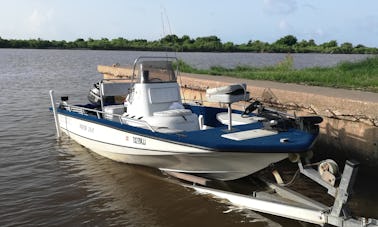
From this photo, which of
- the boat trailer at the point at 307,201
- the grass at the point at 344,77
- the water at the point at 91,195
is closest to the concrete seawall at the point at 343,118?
the water at the point at 91,195

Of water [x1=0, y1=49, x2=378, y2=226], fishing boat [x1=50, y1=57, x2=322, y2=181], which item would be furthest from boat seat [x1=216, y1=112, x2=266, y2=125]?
water [x1=0, y1=49, x2=378, y2=226]

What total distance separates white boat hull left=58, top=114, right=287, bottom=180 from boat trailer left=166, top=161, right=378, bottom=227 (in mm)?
281

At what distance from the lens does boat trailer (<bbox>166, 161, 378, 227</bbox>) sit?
16.0ft

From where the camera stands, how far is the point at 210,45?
69812 millimetres

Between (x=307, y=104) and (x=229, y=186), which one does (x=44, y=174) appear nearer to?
(x=229, y=186)

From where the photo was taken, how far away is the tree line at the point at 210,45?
66125mm

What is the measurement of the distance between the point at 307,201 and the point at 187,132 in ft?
7.00

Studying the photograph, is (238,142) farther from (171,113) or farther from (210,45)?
(210,45)

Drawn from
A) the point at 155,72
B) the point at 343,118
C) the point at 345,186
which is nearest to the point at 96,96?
the point at 155,72

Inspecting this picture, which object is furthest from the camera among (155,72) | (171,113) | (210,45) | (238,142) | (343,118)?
(210,45)

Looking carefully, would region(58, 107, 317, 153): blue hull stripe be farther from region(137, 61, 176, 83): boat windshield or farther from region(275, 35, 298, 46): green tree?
region(275, 35, 298, 46): green tree

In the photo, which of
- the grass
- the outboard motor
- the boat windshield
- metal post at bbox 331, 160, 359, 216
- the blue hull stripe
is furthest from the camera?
the grass

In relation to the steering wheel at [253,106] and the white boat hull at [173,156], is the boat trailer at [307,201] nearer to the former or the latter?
the white boat hull at [173,156]

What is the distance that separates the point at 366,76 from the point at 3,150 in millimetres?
10503
